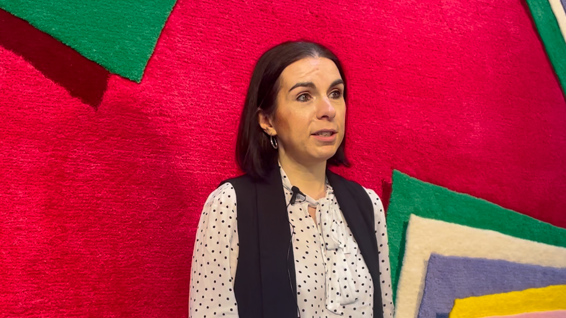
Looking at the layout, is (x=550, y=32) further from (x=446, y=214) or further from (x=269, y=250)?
(x=269, y=250)

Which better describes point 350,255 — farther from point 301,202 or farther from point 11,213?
point 11,213

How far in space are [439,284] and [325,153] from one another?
2.46ft

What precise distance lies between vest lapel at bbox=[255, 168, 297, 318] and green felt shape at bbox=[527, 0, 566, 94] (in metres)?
1.25

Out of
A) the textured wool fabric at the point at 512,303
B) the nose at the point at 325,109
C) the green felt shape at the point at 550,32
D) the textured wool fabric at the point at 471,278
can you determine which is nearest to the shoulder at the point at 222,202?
the nose at the point at 325,109

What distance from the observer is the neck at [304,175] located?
1.38m

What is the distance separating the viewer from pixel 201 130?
5.24 ft

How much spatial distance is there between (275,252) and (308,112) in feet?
1.04

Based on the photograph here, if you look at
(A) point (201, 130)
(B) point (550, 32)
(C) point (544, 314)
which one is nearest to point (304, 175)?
(A) point (201, 130)

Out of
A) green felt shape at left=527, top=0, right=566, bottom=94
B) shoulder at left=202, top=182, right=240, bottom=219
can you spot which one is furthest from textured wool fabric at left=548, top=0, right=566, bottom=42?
shoulder at left=202, top=182, right=240, bottom=219

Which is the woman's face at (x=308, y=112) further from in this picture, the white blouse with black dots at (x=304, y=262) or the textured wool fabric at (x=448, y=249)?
the textured wool fabric at (x=448, y=249)

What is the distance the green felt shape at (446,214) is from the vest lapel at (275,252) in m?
0.61

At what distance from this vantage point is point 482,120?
1.98 m

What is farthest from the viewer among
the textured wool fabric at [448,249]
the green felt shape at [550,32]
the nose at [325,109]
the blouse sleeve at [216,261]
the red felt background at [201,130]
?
the green felt shape at [550,32]

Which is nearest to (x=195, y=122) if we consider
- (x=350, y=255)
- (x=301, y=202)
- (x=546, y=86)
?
(x=301, y=202)
